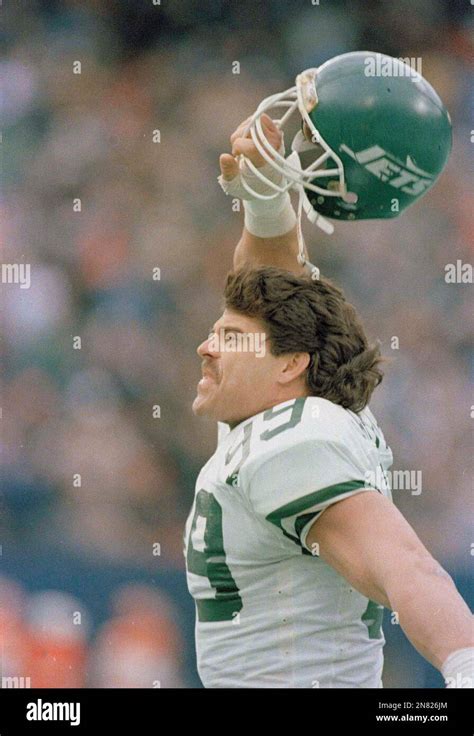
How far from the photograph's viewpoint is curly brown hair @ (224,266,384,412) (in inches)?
83.8

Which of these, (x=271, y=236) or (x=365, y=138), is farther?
(x=271, y=236)

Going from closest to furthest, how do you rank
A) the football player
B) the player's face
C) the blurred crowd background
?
the football player → the player's face → the blurred crowd background

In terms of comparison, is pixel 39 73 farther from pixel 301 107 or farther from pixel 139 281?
pixel 301 107

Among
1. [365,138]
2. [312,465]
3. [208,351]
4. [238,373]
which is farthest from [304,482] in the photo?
[365,138]

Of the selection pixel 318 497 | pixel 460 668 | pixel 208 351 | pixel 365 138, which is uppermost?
pixel 365 138

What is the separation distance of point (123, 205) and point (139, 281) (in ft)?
1.43

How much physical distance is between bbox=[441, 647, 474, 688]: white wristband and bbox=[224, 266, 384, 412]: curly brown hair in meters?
0.66

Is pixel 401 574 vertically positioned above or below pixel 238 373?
below

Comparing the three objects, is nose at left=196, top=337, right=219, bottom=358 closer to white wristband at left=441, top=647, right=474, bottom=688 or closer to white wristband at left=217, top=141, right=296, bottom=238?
white wristband at left=217, top=141, right=296, bottom=238

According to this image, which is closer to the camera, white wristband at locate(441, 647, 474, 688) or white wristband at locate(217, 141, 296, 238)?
white wristband at locate(441, 647, 474, 688)

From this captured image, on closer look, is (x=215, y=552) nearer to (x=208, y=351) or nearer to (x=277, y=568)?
(x=277, y=568)

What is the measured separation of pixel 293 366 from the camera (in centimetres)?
214

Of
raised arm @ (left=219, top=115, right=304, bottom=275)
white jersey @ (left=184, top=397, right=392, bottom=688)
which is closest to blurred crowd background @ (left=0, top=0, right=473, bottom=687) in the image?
raised arm @ (left=219, top=115, right=304, bottom=275)

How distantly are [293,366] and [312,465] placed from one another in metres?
0.35
